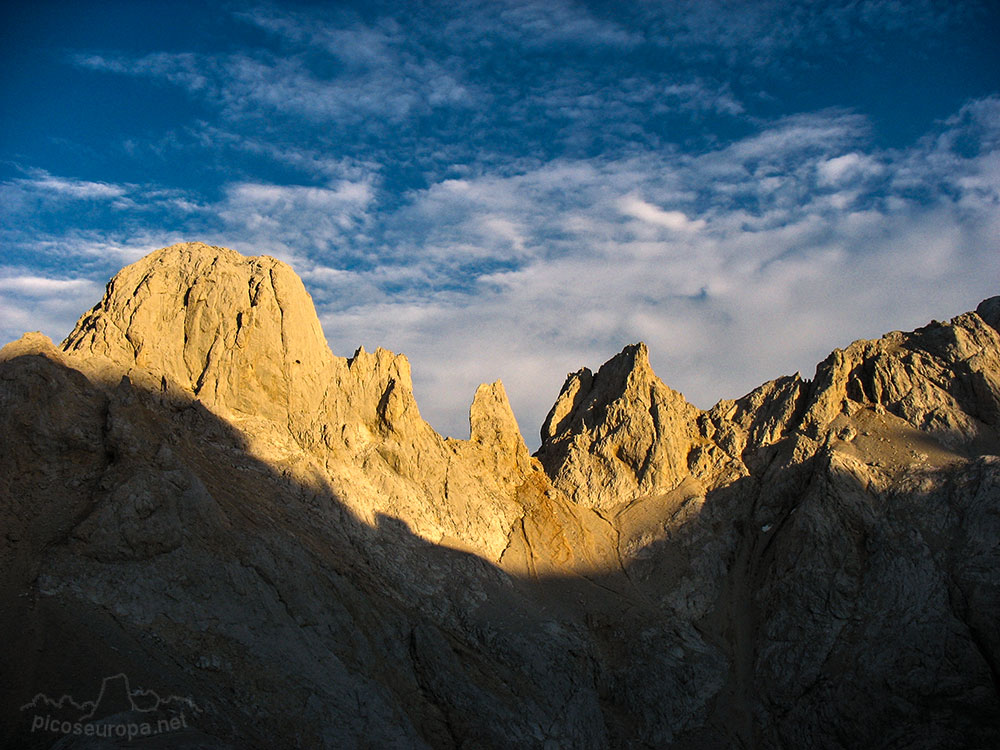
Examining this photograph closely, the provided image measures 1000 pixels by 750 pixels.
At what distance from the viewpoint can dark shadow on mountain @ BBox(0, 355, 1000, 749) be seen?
1169 inches

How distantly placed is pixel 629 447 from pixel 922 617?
21658mm

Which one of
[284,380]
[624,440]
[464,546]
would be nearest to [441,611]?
[464,546]

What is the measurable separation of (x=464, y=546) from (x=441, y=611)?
6.07 m

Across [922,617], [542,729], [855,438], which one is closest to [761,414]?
[855,438]

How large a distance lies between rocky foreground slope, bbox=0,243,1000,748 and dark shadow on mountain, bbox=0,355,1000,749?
13 centimetres

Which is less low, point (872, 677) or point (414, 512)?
point (414, 512)

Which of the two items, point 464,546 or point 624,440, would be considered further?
point 624,440

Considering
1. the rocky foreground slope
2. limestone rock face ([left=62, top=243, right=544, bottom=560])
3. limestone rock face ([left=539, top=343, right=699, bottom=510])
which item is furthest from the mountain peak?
limestone rock face ([left=539, top=343, right=699, bottom=510])

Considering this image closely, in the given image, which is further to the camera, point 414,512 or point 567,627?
point 414,512

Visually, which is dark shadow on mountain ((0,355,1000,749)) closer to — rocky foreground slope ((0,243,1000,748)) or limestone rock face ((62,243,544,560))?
rocky foreground slope ((0,243,1000,748))

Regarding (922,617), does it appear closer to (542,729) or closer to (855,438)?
(855,438)

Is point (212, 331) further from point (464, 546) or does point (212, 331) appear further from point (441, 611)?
point (441, 611)

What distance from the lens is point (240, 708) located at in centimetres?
2911

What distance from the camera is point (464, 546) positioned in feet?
151
